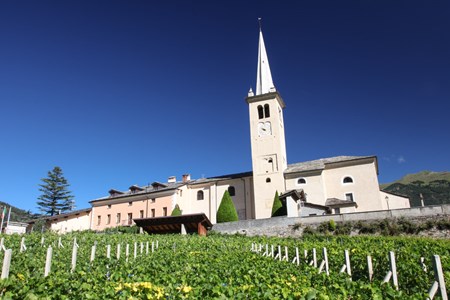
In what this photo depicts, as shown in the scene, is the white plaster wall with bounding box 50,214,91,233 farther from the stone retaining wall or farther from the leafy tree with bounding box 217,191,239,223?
the stone retaining wall

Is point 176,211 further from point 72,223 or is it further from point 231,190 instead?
point 72,223

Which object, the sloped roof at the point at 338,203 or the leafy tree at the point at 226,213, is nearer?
the sloped roof at the point at 338,203

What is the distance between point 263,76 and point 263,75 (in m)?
0.14

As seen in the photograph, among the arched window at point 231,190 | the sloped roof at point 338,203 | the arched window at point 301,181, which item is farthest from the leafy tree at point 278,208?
the arched window at point 231,190

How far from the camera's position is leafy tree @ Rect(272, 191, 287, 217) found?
101 ft

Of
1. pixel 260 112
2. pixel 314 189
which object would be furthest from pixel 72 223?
pixel 314 189

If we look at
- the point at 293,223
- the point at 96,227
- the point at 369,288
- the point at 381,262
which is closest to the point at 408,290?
the point at 381,262

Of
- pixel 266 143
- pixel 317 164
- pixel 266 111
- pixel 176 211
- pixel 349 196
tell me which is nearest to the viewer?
pixel 349 196

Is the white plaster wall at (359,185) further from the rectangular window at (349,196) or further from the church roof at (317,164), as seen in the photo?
the church roof at (317,164)

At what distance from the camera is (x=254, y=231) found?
94.3 ft

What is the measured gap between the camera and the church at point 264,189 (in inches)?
1321

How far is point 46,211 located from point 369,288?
6182 centimetres

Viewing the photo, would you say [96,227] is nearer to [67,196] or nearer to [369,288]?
[67,196]

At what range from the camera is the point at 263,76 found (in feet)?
139
